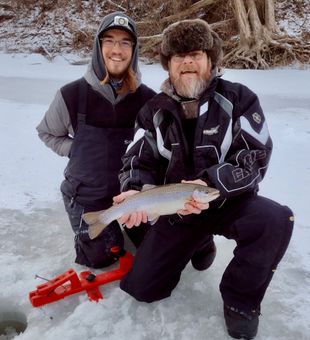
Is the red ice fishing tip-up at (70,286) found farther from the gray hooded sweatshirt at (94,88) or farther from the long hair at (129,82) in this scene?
the long hair at (129,82)

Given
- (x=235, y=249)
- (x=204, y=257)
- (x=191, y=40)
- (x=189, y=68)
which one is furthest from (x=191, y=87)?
(x=204, y=257)

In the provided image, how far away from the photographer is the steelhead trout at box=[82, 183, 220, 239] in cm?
210

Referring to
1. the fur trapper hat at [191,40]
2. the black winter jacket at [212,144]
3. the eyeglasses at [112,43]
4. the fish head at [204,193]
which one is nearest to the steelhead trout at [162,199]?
the fish head at [204,193]

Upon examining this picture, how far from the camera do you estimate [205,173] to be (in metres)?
2.27

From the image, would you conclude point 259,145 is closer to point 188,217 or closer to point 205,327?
point 188,217

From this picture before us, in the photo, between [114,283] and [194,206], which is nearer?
[194,206]

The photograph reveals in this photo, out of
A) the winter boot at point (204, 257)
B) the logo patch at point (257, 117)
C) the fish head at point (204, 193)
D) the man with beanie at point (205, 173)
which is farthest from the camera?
the winter boot at point (204, 257)

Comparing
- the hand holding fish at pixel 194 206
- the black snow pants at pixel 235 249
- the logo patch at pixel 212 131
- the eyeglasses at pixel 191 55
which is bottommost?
the black snow pants at pixel 235 249

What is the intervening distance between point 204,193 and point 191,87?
0.69 m

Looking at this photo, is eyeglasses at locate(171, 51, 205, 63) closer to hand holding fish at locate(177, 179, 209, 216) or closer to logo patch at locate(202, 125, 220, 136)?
logo patch at locate(202, 125, 220, 136)

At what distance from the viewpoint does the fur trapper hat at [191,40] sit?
98.0 inches

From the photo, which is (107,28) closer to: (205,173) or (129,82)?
(129,82)

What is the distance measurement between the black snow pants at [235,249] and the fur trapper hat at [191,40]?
0.89 meters

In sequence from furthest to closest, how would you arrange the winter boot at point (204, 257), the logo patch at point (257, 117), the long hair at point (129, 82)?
the long hair at point (129, 82)
the winter boot at point (204, 257)
the logo patch at point (257, 117)
